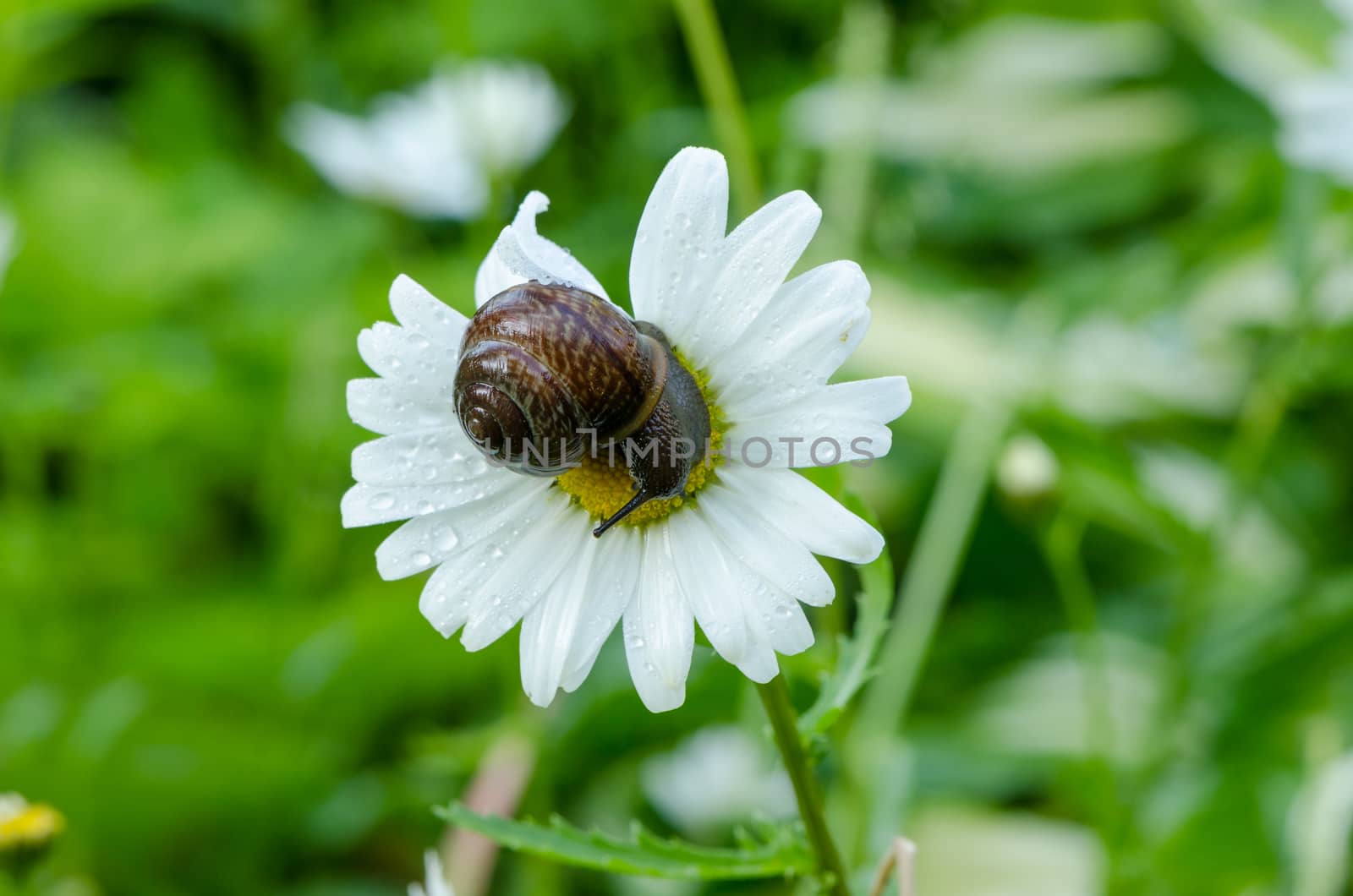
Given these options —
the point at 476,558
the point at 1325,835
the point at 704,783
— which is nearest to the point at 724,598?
the point at 476,558

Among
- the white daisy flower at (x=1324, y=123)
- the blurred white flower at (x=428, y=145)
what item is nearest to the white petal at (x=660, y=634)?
the white daisy flower at (x=1324, y=123)

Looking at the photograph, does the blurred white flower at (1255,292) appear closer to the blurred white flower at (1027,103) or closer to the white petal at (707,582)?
the blurred white flower at (1027,103)

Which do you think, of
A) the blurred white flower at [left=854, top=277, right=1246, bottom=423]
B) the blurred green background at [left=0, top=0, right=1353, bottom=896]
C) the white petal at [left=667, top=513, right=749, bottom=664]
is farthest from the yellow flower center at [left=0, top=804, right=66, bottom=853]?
the blurred white flower at [left=854, top=277, right=1246, bottom=423]

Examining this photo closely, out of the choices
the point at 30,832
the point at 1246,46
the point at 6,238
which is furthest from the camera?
the point at 1246,46

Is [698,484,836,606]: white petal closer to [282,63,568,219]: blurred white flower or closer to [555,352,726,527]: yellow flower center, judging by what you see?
→ [555,352,726,527]: yellow flower center

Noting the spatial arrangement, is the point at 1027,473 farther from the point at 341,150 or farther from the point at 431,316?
the point at 341,150
